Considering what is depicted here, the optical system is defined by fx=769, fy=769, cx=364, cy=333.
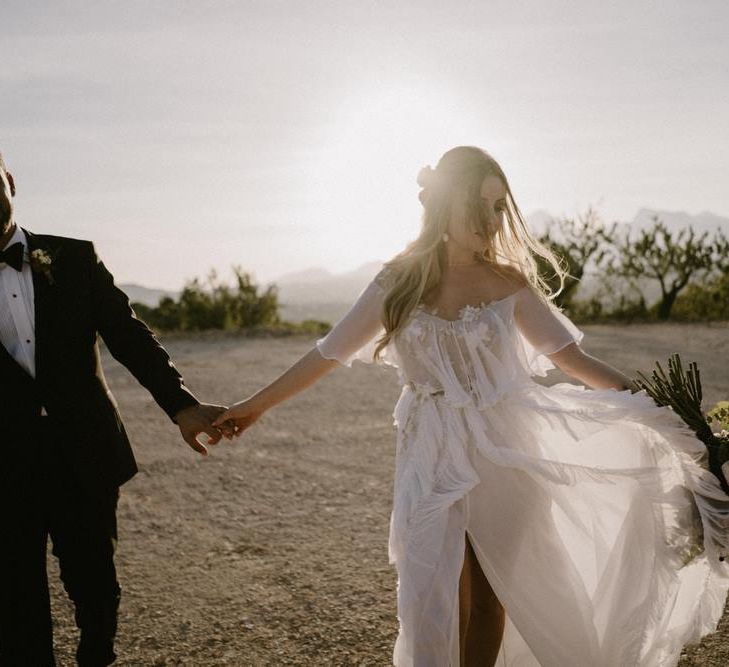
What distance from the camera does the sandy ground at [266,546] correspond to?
3.85m

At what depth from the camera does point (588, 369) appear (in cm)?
303

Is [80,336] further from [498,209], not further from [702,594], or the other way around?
[702,594]

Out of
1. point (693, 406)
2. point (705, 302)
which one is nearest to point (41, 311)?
point (693, 406)

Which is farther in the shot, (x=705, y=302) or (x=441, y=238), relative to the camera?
(x=705, y=302)

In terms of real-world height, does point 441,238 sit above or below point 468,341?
above

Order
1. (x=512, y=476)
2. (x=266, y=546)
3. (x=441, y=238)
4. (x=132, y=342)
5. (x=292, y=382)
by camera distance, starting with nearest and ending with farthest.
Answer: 1. (x=512, y=476)
2. (x=441, y=238)
3. (x=292, y=382)
4. (x=132, y=342)
5. (x=266, y=546)

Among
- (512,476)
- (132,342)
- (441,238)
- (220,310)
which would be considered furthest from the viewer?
(220,310)

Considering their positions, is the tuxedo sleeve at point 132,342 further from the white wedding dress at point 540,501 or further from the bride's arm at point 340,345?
the white wedding dress at point 540,501

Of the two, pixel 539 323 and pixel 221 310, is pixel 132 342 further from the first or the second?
pixel 221 310

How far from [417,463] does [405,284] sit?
A: 2.20 feet

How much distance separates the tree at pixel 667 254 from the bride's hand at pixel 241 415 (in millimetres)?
18126

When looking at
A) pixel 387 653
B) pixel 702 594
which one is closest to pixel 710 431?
pixel 702 594

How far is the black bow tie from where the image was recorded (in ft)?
9.66

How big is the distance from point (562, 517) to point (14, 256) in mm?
2353
